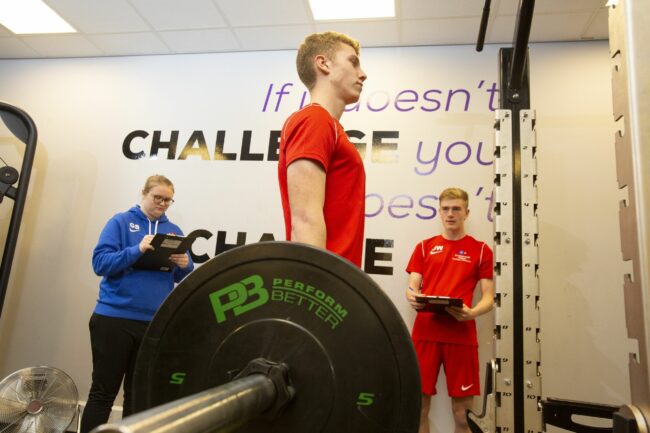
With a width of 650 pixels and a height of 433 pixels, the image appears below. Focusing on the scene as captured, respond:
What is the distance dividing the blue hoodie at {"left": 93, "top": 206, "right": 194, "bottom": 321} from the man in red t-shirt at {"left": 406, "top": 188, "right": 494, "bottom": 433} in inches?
52.3

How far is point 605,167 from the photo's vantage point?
8.84ft

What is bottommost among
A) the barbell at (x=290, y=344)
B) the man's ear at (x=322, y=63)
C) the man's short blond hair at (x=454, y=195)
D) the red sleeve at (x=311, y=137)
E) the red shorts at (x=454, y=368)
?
the red shorts at (x=454, y=368)

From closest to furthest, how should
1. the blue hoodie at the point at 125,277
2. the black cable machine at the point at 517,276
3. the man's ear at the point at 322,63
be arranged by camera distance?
the man's ear at the point at 322,63 → the black cable machine at the point at 517,276 → the blue hoodie at the point at 125,277

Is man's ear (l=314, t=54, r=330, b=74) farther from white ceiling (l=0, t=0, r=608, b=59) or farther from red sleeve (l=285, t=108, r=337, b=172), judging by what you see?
white ceiling (l=0, t=0, r=608, b=59)

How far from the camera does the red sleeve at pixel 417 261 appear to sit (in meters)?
2.56

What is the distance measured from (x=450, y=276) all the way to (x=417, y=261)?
0.21 m

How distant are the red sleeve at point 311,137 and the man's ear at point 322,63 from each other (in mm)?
245

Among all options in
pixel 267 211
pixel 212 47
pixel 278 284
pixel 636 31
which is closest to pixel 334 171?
pixel 278 284

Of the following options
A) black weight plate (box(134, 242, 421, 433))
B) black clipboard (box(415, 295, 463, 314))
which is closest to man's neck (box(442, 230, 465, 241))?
black clipboard (box(415, 295, 463, 314))

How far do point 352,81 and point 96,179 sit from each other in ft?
8.72

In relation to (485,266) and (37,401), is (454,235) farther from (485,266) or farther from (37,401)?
(37,401)

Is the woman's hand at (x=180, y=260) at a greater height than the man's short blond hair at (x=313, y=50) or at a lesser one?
lesser

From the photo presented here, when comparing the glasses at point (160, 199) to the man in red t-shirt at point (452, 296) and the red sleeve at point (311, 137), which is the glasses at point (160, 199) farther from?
the red sleeve at point (311, 137)

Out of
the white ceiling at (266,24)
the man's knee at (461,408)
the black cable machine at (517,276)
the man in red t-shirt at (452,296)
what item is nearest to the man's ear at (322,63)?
the black cable machine at (517,276)
